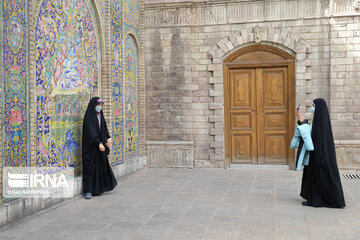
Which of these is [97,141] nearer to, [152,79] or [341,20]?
[152,79]

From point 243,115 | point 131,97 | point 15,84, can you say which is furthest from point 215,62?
point 15,84

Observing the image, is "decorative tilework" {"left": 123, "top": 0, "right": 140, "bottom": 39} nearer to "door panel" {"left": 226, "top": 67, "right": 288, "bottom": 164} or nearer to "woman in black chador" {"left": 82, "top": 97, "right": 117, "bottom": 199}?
"door panel" {"left": 226, "top": 67, "right": 288, "bottom": 164}

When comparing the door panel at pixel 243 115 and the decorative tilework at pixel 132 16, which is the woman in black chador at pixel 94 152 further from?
the door panel at pixel 243 115

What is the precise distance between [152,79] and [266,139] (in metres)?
3.26

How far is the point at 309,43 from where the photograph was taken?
9.30 meters

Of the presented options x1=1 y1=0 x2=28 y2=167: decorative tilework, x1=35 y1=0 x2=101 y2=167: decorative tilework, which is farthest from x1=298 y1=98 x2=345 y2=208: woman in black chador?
x1=1 y1=0 x2=28 y2=167: decorative tilework

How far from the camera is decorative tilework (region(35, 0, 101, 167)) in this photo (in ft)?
19.3

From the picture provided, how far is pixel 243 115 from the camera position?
979 cm

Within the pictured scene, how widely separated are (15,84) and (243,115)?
5.96 meters

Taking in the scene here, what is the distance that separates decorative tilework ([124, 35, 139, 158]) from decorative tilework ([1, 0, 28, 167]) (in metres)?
3.83

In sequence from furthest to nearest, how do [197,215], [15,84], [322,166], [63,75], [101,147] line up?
1. [101,147]
2. [63,75]
3. [322,166]
4. [197,215]
5. [15,84]

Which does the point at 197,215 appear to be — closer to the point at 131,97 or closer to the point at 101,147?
the point at 101,147

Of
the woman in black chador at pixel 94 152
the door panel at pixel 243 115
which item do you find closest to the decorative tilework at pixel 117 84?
the woman in black chador at pixel 94 152

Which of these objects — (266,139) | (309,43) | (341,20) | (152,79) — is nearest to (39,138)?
(152,79)
